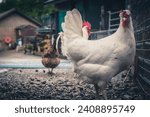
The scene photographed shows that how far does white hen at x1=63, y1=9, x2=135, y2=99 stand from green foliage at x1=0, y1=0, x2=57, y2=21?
0.26 m

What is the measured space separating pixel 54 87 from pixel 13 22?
527 mm

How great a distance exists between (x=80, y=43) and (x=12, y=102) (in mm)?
593

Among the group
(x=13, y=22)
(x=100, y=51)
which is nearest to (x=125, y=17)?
(x=100, y=51)

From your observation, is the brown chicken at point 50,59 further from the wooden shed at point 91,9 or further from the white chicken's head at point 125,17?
the white chicken's head at point 125,17

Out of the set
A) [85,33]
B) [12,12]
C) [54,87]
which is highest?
[12,12]

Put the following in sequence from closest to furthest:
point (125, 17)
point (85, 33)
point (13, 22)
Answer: point (125, 17) → point (85, 33) → point (13, 22)

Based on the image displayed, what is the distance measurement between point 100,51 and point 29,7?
61 centimetres

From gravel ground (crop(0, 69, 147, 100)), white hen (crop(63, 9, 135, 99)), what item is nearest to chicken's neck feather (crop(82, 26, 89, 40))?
white hen (crop(63, 9, 135, 99))

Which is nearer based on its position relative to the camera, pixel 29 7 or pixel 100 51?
pixel 100 51

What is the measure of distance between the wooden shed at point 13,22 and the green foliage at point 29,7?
0.10ft

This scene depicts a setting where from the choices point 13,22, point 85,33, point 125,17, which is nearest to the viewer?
point 125,17

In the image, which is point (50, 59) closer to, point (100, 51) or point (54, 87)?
point (54, 87)

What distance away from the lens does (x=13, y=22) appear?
2699 millimetres

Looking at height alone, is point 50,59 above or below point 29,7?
below
